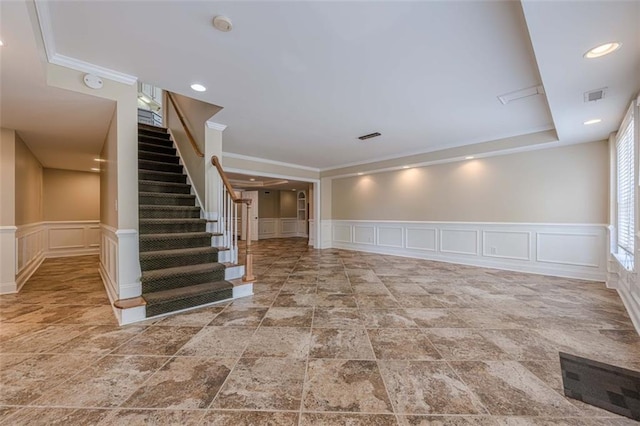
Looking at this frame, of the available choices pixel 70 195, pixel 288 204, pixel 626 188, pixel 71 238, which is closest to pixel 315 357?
pixel 626 188

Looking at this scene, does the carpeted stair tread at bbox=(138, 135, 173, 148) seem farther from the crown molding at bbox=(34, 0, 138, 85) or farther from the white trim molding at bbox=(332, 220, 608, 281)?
the white trim molding at bbox=(332, 220, 608, 281)

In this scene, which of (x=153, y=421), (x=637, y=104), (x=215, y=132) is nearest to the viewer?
(x=153, y=421)

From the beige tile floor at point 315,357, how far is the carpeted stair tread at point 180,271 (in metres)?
0.46

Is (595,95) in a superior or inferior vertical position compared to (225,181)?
superior

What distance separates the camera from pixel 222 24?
1.90m

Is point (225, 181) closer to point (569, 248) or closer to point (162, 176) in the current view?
point (162, 176)

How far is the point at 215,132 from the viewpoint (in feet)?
13.0

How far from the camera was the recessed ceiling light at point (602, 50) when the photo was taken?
1784mm

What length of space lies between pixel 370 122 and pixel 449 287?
104 inches

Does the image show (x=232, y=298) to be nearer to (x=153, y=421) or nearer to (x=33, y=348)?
(x=33, y=348)

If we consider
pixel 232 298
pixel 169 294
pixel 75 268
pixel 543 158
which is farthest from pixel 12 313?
pixel 543 158

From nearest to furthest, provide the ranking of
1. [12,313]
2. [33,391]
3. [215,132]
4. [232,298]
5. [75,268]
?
1. [33,391]
2. [12,313]
3. [232,298]
4. [215,132]
5. [75,268]

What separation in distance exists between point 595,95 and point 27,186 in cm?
A: 775

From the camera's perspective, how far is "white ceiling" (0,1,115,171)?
5.72 ft
